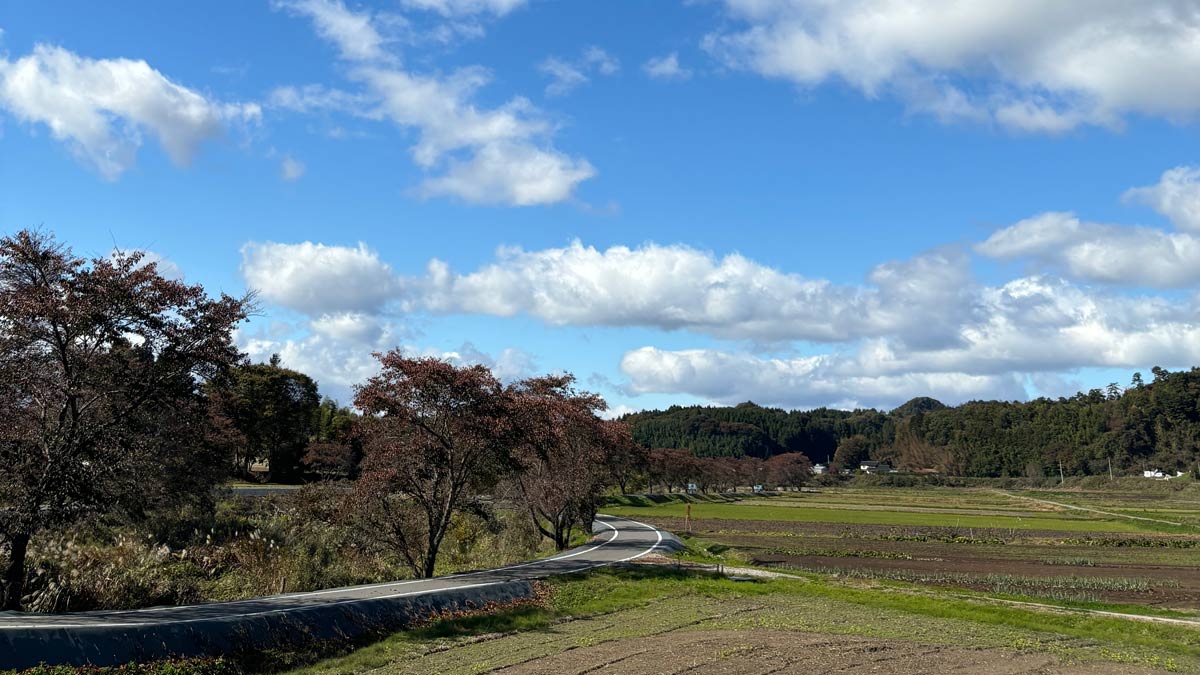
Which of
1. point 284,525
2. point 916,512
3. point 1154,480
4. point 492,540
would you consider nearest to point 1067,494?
point 1154,480

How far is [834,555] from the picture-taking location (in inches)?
1932

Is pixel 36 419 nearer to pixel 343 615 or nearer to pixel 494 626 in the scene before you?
pixel 343 615

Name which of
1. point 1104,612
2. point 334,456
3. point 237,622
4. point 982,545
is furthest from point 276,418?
point 1104,612

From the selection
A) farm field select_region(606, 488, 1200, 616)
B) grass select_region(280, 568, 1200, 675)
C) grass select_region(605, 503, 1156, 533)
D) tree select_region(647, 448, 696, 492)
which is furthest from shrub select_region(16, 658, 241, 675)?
tree select_region(647, 448, 696, 492)

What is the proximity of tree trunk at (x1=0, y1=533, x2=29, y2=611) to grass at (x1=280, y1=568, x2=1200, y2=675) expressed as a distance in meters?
6.80

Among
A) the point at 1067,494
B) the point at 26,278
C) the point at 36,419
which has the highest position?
the point at 26,278

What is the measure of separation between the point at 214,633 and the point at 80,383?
6.32m

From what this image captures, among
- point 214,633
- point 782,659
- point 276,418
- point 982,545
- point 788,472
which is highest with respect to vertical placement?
point 276,418

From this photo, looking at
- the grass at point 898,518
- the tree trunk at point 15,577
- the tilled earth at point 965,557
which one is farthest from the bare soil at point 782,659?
the grass at point 898,518

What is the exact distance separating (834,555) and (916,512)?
170 ft

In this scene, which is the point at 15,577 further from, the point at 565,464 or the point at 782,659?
Answer: the point at 565,464

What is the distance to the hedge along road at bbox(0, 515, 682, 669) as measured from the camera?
1358 cm

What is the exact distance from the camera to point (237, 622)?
1617 centimetres

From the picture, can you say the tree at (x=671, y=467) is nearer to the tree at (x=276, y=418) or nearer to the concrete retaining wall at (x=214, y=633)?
the tree at (x=276, y=418)
